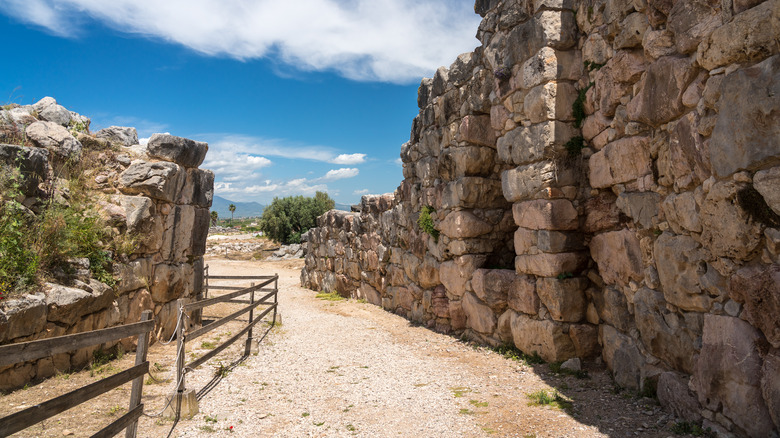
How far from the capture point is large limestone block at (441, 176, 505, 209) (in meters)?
8.39

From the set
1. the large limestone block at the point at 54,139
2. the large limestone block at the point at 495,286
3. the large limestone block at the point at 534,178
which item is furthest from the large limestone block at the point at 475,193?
the large limestone block at the point at 54,139

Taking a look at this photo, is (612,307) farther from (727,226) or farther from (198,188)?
(198,188)

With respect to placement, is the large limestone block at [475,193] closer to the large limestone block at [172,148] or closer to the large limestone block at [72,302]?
the large limestone block at [172,148]

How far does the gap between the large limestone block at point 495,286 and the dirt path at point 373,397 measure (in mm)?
859

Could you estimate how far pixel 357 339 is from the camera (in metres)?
9.01

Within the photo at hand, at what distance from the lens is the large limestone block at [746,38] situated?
10.8ft

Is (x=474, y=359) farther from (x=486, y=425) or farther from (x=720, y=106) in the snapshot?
(x=720, y=106)

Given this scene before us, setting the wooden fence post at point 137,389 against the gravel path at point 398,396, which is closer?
the wooden fence post at point 137,389

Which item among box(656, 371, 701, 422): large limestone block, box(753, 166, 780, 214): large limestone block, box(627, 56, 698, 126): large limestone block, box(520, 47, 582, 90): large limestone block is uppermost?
box(520, 47, 582, 90): large limestone block

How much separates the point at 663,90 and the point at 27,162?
7.97 metres

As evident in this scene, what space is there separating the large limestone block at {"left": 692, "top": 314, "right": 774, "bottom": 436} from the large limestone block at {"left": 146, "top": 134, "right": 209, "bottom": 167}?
8.52m

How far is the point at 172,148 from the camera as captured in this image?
8.29 metres

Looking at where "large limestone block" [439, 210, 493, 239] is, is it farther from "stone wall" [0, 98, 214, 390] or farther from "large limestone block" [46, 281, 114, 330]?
"large limestone block" [46, 281, 114, 330]

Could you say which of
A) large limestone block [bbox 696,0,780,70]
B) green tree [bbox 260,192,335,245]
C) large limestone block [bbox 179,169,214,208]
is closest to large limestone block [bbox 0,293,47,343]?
large limestone block [bbox 179,169,214,208]
